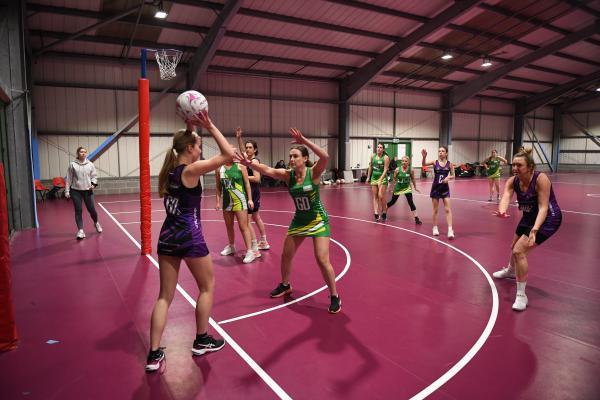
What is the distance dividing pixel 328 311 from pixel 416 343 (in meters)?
1.19

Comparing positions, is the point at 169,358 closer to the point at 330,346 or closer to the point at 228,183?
the point at 330,346

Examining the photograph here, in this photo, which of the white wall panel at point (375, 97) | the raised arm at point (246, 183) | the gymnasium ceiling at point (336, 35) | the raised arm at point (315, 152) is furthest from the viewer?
the white wall panel at point (375, 97)

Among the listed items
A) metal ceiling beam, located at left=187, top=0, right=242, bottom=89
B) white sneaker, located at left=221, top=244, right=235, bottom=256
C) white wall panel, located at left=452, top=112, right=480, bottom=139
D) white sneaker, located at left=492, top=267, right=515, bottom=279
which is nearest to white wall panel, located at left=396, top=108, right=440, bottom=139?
white wall panel, located at left=452, top=112, right=480, bottom=139

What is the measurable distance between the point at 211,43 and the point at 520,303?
50.9 feet

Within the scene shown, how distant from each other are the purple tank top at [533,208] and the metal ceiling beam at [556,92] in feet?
102

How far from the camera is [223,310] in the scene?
5000 millimetres

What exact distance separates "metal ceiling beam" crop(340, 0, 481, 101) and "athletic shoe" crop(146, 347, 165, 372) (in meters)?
17.9

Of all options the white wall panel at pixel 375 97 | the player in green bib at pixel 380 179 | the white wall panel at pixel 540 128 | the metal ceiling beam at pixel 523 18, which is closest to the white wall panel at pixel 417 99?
the white wall panel at pixel 375 97

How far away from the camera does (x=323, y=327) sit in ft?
14.7

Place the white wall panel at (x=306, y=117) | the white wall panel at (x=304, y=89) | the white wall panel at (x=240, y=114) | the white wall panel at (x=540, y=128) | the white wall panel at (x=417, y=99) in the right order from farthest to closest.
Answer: the white wall panel at (x=540, y=128) < the white wall panel at (x=417, y=99) < the white wall panel at (x=306, y=117) < the white wall panel at (x=304, y=89) < the white wall panel at (x=240, y=114)

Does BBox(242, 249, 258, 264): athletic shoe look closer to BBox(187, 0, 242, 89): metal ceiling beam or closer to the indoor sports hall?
the indoor sports hall

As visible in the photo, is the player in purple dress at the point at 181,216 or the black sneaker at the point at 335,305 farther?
the black sneaker at the point at 335,305

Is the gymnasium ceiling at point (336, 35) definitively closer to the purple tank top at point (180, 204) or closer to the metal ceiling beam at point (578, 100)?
the metal ceiling beam at point (578, 100)

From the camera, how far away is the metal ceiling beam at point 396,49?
1695cm
